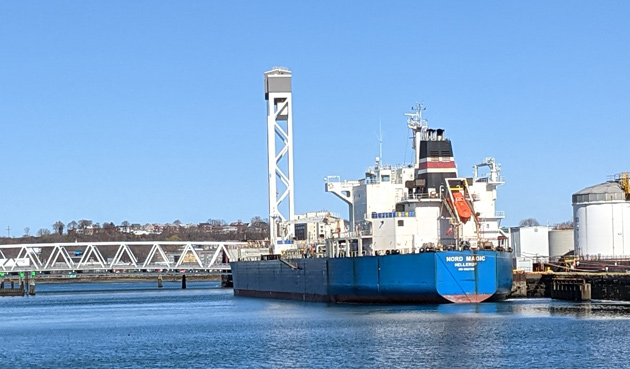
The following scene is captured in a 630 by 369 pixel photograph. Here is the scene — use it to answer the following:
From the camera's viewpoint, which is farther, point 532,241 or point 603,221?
point 532,241

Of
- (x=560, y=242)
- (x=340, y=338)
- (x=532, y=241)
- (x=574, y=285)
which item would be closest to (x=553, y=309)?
(x=574, y=285)

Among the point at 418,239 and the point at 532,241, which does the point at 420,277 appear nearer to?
the point at 418,239

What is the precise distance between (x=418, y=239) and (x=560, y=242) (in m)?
24.4

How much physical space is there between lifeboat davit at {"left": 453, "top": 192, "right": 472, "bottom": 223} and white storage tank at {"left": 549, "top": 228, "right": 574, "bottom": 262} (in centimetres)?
2262

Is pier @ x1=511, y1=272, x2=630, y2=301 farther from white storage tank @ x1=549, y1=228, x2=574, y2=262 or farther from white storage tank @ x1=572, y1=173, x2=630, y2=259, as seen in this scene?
white storage tank @ x1=549, y1=228, x2=574, y2=262

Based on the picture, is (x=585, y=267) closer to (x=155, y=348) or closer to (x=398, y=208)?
(x=398, y=208)

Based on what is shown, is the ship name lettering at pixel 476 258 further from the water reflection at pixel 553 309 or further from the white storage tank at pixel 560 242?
the white storage tank at pixel 560 242

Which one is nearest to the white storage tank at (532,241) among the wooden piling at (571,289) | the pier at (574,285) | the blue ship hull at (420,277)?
the pier at (574,285)

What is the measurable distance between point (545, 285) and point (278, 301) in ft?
58.1

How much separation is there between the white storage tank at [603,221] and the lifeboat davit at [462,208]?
1282 cm

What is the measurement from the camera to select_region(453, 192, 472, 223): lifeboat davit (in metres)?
54.9

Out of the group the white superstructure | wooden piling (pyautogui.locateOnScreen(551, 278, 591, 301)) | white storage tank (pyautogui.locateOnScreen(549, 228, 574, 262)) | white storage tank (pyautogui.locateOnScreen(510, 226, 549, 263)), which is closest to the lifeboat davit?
the white superstructure

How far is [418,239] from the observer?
56.0 m

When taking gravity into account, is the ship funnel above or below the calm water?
above
